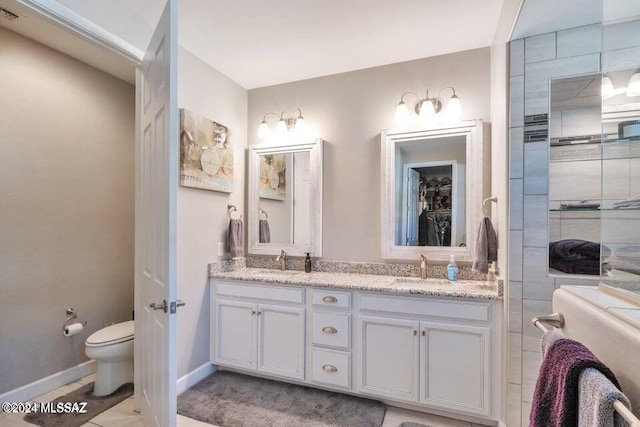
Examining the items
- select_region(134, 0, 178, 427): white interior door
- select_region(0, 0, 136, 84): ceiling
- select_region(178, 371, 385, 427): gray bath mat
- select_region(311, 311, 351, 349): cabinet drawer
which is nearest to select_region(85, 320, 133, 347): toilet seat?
select_region(134, 0, 178, 427): white interior door

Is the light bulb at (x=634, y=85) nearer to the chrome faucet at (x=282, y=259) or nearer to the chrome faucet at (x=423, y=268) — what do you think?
the chrome faucet at (x=423, y=268)

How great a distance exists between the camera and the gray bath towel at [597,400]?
19.9 inches

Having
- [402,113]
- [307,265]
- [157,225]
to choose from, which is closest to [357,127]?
[402,113]

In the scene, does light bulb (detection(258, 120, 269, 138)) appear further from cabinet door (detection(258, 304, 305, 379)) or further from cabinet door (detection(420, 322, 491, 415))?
cabinet door (detection(420, 322, 491, 415))

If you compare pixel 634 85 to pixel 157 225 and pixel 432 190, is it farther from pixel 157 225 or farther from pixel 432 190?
pixel 157 225

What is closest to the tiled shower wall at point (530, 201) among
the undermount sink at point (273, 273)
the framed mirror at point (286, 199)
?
the framed mirror at point (286, 199)

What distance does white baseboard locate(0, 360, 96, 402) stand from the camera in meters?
2.14

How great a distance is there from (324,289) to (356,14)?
189 cm

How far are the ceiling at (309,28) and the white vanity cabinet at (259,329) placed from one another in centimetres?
188

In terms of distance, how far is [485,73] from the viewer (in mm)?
2375

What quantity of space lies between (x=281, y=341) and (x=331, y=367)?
43cm

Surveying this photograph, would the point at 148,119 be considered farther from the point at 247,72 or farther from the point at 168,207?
the point at 247,72

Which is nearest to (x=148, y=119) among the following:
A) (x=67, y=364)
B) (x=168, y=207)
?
(x=168, y=207)

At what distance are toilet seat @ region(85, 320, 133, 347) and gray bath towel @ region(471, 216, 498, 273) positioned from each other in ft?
8.41
